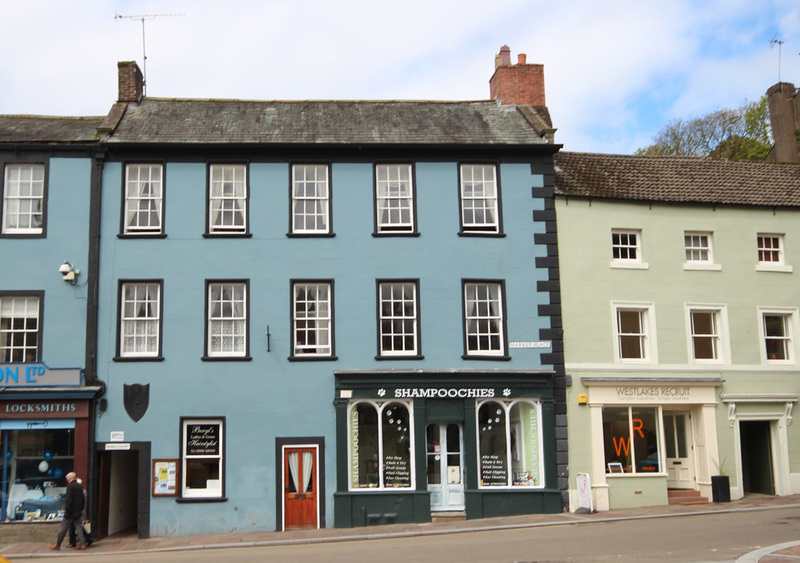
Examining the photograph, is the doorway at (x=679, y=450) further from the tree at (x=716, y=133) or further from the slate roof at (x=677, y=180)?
the tree at (x=716, y=133)

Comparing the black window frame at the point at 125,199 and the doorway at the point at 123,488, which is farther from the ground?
the black window frame at the point at 125,199

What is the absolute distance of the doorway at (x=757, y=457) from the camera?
72.5 ft

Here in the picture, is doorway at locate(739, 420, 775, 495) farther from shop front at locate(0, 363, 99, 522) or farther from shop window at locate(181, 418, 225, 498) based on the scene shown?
shop front at locate(0, 363, 99, 522)

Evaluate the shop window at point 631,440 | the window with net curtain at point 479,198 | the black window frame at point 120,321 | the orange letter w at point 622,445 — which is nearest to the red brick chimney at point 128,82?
the black window frame at point 120,321

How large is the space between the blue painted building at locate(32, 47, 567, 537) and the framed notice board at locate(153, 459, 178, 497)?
47mm

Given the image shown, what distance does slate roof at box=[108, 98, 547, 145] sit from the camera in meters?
21.3

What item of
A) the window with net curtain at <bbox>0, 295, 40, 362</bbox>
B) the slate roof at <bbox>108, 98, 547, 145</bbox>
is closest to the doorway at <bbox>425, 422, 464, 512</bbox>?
the slate roof at <bbox>108, 98, 547, 145</bbox>

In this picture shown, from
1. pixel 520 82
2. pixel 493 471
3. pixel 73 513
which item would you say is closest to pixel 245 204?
pixel 73 513

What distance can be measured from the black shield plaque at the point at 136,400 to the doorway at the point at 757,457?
1570 cm

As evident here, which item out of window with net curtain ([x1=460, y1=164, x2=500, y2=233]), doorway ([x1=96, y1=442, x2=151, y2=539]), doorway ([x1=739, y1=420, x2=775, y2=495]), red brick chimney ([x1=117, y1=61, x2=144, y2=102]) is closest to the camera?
doorway ([x1=96, y1=442, x2=151, y2=539])

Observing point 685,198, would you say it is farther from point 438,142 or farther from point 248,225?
point 248,225

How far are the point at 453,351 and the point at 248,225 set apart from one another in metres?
6.04

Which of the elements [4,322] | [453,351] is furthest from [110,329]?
[453,351]

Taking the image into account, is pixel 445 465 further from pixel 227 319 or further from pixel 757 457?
pixel 757 457
